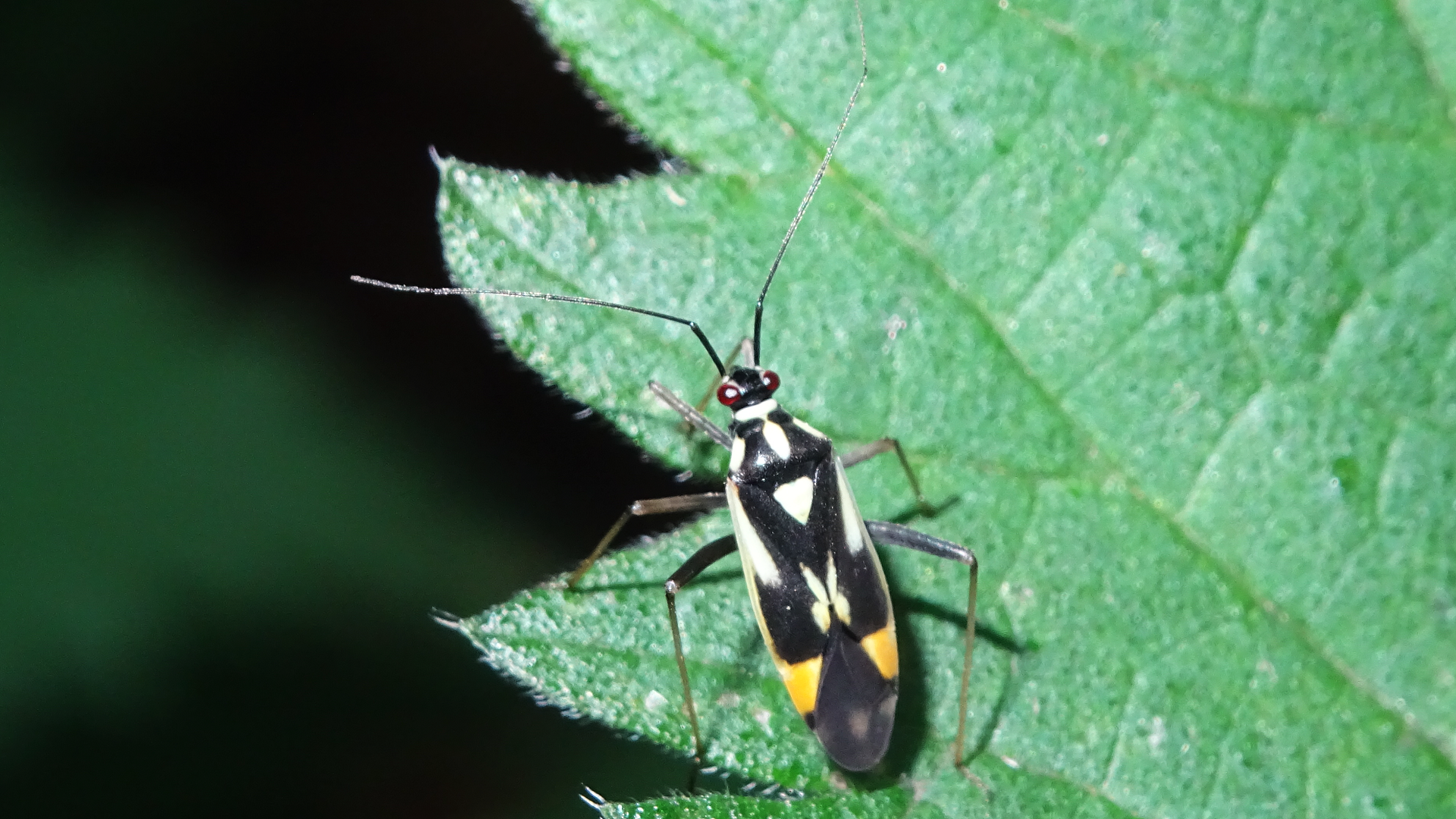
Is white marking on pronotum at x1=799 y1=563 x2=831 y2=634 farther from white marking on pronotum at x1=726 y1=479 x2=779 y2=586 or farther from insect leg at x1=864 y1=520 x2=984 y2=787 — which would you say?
insect leg at x1=864 y1=520 x2=984 y2=787

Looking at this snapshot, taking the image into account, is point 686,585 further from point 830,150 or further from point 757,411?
point 830,150

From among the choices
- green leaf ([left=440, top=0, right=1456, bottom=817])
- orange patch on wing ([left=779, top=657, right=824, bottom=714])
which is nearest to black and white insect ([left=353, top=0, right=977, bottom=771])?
orange patch on wing ([left=779, top=657, right=824, bottom=714])

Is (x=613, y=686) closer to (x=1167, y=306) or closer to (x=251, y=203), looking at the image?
(x=1167, y=306)

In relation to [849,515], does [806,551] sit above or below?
below

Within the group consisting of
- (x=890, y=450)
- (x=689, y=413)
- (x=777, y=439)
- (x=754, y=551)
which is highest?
(x=890, y=450)

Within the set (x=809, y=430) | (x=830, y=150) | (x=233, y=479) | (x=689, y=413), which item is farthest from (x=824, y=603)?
(x=233, y=479)

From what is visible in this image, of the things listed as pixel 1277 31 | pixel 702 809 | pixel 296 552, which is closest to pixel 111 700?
pixel 296 552
